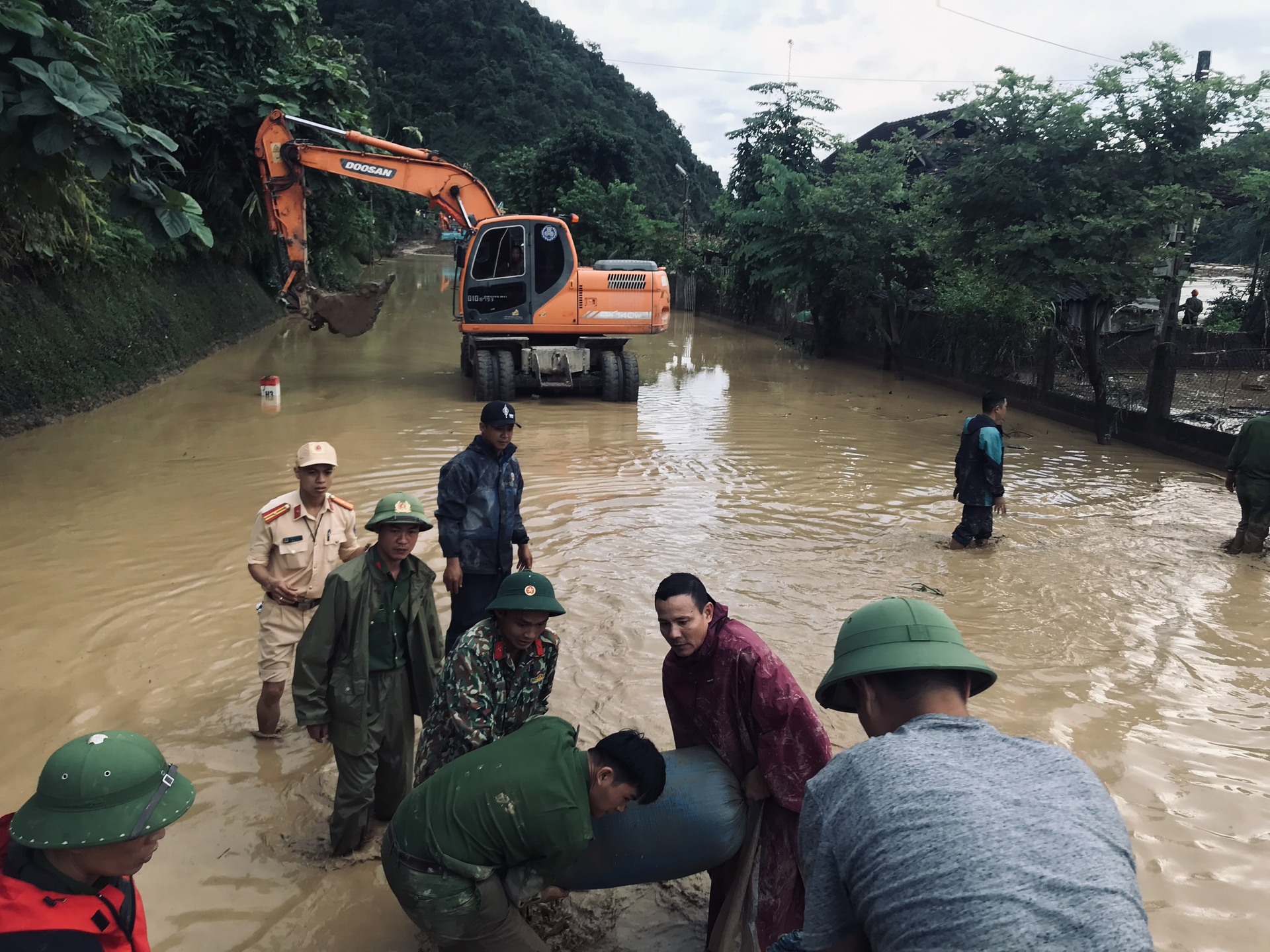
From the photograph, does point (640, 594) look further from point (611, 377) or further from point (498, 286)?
point (498, 286)

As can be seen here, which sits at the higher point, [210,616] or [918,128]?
[918,128]

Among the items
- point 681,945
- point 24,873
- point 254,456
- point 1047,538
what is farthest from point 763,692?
point 254,456

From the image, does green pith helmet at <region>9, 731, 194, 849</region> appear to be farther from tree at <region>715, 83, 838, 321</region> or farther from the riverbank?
tree at <region>715, 83, 838, 321</region>

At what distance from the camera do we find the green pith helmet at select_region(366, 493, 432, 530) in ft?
12.2

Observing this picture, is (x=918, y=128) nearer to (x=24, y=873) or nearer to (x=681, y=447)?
(x=681, y=447)

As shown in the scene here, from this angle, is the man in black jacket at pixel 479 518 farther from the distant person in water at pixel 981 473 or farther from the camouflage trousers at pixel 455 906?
the distant person in water at pixel 981 473

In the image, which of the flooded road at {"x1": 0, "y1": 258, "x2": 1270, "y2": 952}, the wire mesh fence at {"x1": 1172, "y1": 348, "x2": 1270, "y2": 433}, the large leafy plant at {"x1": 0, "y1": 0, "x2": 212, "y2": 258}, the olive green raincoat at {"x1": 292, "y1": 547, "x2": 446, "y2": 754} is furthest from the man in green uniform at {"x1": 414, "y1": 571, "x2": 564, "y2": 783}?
the wire mesh fence at {"x1": 1172, "y1": 348, "x2": 1270, "y2": 433}

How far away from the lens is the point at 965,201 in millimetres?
13820

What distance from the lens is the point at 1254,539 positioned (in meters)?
8.16

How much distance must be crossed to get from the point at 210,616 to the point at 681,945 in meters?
4.27

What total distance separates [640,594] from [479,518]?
2.30 m

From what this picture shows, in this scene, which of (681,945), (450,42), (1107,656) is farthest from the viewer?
(450,42)

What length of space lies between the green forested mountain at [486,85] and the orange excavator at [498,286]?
51055 mm

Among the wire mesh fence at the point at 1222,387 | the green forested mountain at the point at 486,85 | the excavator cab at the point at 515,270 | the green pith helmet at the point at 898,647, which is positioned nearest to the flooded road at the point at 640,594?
the wire mesh fence at the point at 1222,387
